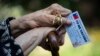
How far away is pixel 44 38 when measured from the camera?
174cm

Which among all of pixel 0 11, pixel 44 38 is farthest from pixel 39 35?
pixel 0 11

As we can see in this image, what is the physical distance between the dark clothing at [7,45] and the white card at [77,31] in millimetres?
224

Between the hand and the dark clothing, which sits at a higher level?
the hand

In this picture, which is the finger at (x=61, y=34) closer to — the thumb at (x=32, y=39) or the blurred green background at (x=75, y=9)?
the thumb at (x=32, y=39)

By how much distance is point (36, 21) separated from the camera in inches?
69.8

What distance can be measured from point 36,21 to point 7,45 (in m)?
0.17

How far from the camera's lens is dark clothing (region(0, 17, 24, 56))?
5.48ft

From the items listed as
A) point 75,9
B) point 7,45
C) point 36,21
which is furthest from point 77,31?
point 75,9

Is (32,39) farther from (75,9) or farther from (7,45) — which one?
(75,9)

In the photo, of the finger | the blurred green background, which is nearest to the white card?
the finger

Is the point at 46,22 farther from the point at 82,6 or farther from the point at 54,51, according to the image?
the point at 82,6

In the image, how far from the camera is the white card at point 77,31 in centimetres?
172

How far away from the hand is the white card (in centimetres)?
3

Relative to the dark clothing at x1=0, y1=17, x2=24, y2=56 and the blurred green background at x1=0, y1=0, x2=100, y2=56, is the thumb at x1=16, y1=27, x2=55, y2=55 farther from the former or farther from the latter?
the blurred green background at x1=0, y1=0, x2=100, y2=56
